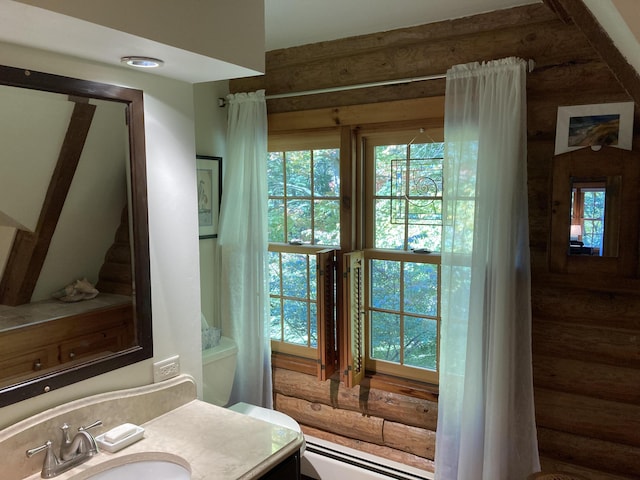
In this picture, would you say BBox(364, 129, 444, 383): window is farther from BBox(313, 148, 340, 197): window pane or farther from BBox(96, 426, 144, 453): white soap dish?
Result: BBox(96, 426, 144, 453): white soap dish

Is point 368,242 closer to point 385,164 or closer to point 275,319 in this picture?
point 385,164

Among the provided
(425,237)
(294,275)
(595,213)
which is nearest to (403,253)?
(425,237)

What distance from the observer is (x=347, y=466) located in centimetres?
265

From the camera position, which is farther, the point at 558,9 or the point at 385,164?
the point at 385,164

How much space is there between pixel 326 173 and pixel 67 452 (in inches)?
76.9

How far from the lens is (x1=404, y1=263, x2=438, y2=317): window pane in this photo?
8.59 feet

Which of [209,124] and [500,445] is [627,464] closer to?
[500,445]

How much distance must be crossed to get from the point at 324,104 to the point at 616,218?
158 centimetres

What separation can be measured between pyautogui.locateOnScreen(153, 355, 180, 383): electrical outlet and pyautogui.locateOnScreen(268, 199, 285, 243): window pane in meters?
1.39

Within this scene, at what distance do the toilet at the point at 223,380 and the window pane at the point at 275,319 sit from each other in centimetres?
41

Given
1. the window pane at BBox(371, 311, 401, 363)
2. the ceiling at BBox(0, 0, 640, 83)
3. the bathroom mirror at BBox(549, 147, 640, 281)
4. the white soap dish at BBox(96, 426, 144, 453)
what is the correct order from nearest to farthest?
1. the ceiling at BBox(0, 0, 640, 83)
2. the white soap dish at BBox(96, 426, 144, 453)
3. the bathroom mirror at BBox(549, 147, 640, 281)
4. the window pane at BBox(371, 311, 401, 363)

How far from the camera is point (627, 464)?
2.11 m

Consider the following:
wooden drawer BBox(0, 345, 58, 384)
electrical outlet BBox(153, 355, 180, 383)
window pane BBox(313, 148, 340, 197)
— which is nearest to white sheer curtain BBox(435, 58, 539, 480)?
window pane BBox(313, 148, 340, 197)

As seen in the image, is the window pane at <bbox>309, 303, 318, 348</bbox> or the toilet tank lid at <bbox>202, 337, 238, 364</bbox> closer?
the toilet tank lid at <bbox>202, 337, 238, 364</bbox>
